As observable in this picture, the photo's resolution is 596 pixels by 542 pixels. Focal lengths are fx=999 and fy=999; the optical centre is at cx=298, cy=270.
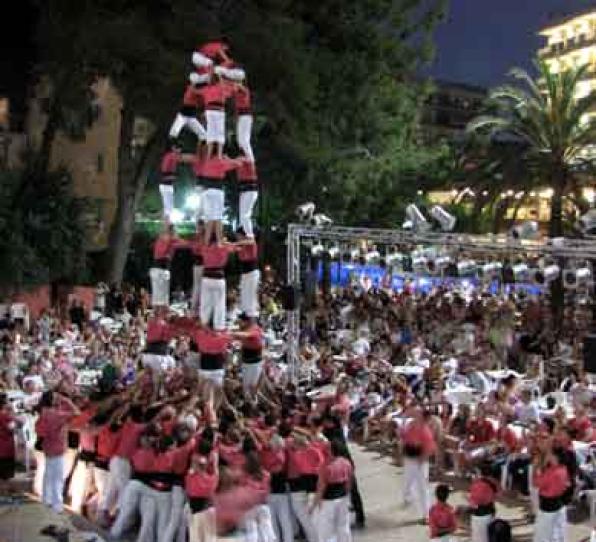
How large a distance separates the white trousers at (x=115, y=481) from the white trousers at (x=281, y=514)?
1.90m

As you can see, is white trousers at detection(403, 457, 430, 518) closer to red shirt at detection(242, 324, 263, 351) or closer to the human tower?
red shirt at detection(242, 324, 263, 351)

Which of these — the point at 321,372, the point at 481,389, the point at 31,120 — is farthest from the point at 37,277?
the point at 481,389

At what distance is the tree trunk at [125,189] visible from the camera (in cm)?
3250

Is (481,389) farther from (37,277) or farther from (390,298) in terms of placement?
(37,277)

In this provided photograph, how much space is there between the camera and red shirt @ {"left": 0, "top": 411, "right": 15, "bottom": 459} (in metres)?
13.1

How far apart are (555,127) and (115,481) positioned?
17.4 metres

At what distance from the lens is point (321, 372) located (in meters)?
19.5

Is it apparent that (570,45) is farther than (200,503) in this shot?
Yes

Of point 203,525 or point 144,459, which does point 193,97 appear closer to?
point 144,459

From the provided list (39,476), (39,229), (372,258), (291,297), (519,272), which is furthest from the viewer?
(39,229)

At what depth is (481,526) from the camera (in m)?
10.5

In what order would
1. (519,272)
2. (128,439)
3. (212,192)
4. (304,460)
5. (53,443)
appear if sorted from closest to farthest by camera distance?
(304,460) < (128,439) < (53,443) < (212,192) < (519,272)

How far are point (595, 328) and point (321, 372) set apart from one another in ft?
25.6

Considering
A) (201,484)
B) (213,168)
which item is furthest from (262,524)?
(213,168)
